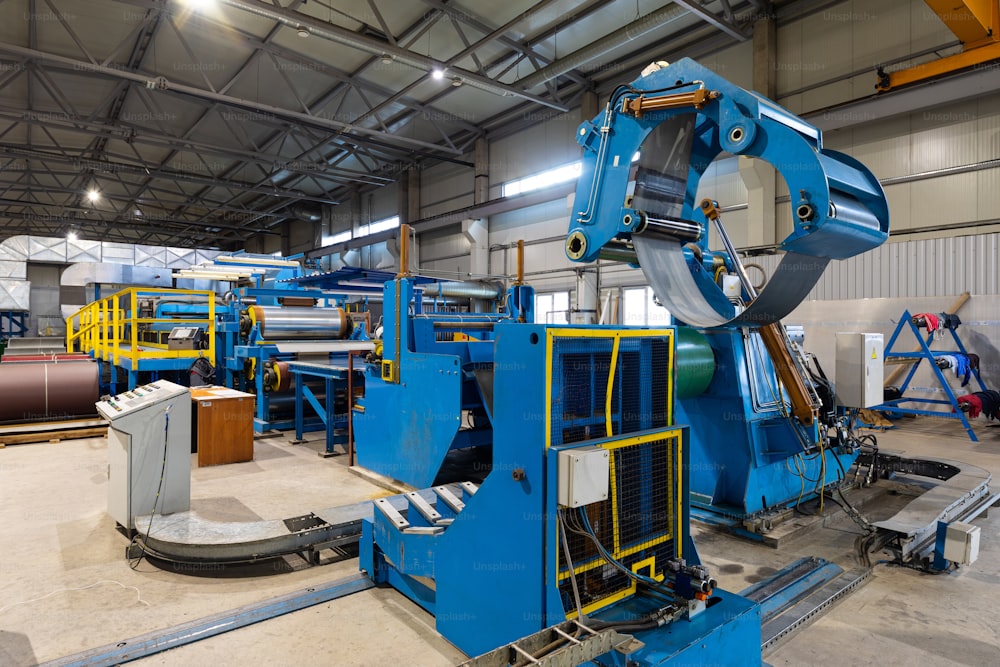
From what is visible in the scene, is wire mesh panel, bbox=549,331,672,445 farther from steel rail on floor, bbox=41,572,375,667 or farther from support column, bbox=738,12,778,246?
support column, bbox=738,12,778,246

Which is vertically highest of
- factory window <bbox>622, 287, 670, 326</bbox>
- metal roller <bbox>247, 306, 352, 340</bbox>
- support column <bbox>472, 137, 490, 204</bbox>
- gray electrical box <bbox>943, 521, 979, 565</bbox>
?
support column <bbox>472, 137, 490, 204</bbox>

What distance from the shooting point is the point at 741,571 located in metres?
3.38

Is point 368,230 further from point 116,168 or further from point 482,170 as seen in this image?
point 116,168

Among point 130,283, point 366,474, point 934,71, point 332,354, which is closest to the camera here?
point 366,474

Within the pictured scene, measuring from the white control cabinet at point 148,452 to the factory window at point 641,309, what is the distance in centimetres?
937

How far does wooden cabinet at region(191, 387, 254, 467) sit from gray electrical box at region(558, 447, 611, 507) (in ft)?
16.0

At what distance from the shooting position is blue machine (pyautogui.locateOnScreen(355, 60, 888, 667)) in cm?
194

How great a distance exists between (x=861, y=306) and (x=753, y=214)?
2259 mm

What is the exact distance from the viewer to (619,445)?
214 cm

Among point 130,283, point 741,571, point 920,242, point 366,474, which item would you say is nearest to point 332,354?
point 366,474

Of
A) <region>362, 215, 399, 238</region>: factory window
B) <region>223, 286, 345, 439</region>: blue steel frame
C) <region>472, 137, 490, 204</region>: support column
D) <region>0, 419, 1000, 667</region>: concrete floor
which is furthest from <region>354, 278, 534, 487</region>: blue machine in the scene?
<region>362, 215, 399, 238</region>: factory window

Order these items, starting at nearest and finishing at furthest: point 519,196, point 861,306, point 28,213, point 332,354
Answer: point 332,354
point 861,306
point 519,196
point 28,213

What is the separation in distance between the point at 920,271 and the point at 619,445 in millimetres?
8815

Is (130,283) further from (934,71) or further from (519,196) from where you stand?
Result: (934,71)
